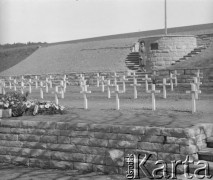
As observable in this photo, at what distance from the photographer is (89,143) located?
8.17 m

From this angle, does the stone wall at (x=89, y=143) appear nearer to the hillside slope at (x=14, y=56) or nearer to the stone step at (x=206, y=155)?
the stone step at (x=206, y=155)

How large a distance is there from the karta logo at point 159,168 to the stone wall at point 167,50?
16668 millimetres

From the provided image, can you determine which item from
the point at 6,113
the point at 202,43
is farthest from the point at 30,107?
the point at 202,43

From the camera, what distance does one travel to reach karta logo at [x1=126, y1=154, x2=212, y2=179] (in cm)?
666

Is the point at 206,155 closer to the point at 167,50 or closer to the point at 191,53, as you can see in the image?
the point at 167,50

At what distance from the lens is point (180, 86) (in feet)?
58.4

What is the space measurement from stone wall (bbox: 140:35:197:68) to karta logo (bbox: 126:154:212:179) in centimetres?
1667

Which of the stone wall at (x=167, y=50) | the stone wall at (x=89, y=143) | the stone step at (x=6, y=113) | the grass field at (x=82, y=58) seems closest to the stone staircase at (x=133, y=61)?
the grass field at (x=82, y=58)

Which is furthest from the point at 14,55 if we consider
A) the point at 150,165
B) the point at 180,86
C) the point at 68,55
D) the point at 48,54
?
the point at 150,165

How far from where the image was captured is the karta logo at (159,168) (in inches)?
262

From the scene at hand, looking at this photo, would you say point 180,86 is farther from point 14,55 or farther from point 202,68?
point 14,55

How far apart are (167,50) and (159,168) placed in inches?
678

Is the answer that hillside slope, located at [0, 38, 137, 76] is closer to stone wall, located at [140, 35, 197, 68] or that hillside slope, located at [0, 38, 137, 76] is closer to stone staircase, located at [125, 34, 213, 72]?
stone staircase, located at [125, 34, 213, 72]

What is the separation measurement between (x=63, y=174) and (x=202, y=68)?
11.6 metres
